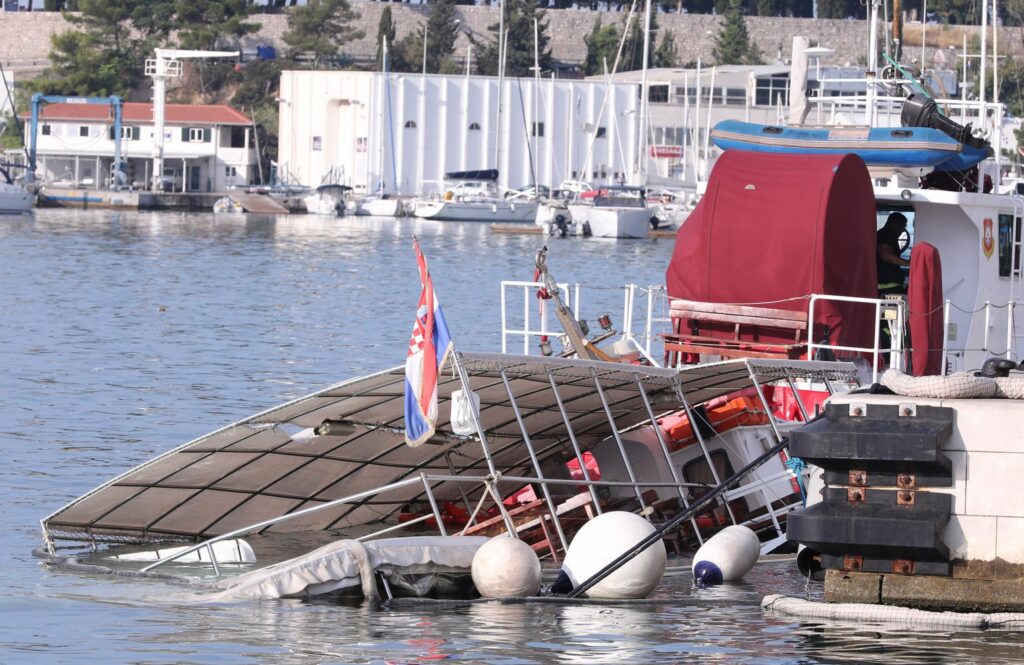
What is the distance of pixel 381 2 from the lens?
589 ft

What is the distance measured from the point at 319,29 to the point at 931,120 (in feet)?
479

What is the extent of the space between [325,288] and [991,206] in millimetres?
46625

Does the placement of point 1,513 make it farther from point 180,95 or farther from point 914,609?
point 180,95

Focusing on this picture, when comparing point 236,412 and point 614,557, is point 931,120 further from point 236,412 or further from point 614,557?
point 236,412

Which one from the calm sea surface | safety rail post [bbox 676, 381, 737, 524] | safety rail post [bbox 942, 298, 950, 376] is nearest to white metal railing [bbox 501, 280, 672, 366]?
safety rail post [bbox 676, 381, 737, 524]

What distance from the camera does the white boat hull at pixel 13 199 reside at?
115 metres

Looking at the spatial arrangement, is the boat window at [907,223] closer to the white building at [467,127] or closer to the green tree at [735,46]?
the white building at [467,127]

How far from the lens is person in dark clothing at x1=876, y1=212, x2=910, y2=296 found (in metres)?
22.2

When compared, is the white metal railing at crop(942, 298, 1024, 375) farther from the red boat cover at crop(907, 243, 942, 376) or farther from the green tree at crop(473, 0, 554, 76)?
the green tree at crop(473, 0, 554, 76)

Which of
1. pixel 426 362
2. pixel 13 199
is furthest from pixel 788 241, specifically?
pixel 13 199

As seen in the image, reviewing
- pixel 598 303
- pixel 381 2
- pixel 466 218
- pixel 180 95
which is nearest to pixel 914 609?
pixel 598 303

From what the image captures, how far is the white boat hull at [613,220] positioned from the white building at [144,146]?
123 ft

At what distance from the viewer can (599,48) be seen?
165875 mm

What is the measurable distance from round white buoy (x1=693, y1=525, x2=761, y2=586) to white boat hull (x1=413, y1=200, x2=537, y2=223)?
10439 cm
